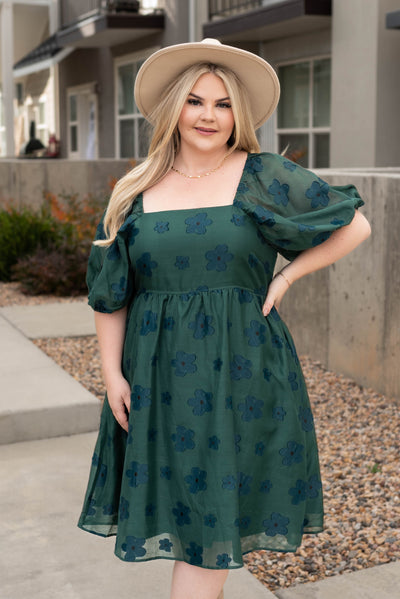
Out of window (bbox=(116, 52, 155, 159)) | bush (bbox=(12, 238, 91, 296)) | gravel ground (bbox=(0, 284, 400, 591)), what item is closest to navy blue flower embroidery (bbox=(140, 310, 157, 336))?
gravel ground (bbox=(0, 284, 400, 591))

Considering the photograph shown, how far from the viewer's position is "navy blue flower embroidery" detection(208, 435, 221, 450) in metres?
2.12

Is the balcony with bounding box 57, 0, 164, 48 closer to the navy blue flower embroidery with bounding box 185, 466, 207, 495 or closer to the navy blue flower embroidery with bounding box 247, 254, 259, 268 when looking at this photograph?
the navy blue flower embroidery with bounding box 247, 254, 259, 268

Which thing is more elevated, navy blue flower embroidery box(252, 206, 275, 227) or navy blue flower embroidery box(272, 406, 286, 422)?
navy blue flower embroidery box(252, 206, 275, 227)

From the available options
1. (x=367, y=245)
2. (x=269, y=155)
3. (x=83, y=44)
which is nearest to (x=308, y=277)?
(x=367, y=245)

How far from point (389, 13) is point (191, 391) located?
782cm

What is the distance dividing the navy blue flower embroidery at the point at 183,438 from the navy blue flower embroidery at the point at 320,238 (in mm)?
590

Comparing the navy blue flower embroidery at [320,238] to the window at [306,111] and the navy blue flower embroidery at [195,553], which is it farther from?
the window at [306,111]

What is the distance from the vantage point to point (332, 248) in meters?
2.29

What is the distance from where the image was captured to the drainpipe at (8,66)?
17.9 meters

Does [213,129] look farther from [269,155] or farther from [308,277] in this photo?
[308,277]

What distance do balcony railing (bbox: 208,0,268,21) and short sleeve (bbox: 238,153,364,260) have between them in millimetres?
10682

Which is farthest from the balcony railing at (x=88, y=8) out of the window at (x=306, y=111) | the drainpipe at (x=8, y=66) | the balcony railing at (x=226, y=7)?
the window at (x=306, y=111)

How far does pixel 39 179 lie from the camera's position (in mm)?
11367

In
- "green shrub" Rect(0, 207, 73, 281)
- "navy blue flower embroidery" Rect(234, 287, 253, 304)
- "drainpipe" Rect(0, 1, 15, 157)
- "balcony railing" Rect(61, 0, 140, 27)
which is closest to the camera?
"navy blue flower embroidery" Rect(234, 287, 253, 304)
